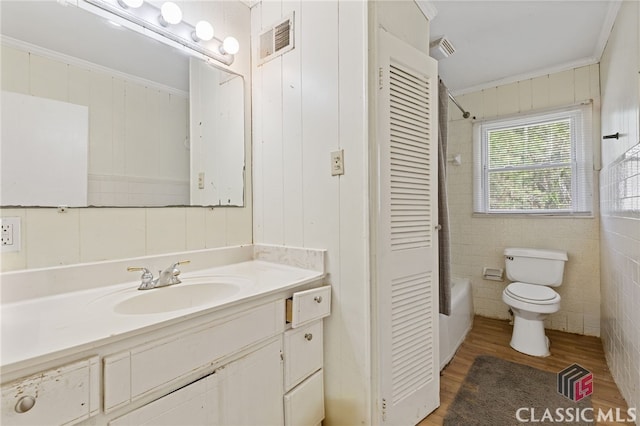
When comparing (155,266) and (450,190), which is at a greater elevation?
(450,190)

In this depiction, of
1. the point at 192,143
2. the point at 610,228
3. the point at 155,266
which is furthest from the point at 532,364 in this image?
the point at 192,143

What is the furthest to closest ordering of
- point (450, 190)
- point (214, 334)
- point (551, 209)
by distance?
point (450, 190) < point (551, 209) < point (214, 334)

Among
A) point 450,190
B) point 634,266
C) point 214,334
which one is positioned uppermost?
point 450,190

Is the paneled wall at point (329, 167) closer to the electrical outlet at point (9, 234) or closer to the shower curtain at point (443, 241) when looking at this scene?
the shower curtain at point (443, 241)

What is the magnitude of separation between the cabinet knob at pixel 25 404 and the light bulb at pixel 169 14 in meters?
1.46

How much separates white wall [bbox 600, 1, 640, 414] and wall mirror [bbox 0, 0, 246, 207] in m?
2.01

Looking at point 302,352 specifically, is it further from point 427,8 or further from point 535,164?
point 535,164

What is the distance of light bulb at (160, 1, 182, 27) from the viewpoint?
4.33 feet

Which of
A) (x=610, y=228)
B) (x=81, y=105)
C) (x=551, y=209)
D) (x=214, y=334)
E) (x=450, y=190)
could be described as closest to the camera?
(x=214, y=334)

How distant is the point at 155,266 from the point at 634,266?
7.55 ft

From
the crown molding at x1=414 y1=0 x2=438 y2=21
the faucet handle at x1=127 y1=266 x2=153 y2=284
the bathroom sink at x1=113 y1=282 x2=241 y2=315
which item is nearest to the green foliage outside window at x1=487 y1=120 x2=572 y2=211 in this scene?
the crown molding at x1=414 y1=0 x2=438 y2=21

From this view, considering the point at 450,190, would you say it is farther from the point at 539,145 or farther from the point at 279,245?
the point at 279,245

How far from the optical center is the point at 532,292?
2.30 metres

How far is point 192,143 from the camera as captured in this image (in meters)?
1.50
